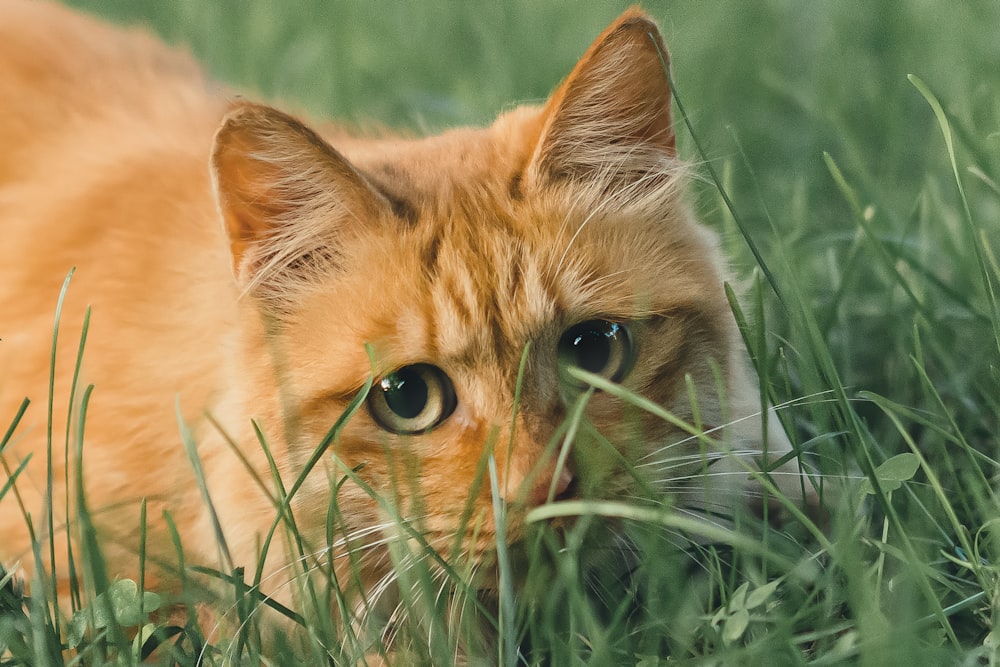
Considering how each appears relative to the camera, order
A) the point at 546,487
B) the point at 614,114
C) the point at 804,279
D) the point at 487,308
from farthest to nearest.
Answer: the point at 804,279, the point at 614,114, the point at 487,308, the point at 546,487

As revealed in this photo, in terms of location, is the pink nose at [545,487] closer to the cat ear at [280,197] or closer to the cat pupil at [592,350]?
the cat pupil at [592,350]

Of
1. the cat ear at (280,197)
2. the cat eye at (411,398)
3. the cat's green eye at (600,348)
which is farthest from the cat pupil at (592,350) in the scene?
the cat ear at (280,197)

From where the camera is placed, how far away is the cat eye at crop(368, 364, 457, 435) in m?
1.46

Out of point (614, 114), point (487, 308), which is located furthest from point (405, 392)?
point (614, 114)

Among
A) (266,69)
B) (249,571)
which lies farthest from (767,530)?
(266,69)

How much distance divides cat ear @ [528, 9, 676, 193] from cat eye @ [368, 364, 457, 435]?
0.37 m

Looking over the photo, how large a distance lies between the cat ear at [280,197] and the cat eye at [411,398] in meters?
0.25

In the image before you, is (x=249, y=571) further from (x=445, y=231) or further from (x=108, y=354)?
(x=445, y=231)

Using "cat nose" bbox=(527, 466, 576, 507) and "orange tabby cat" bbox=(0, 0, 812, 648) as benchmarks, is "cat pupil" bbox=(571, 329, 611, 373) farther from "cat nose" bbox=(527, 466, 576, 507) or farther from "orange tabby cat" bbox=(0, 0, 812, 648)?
"cat nose" bbox=(527, 466, 576, 507)

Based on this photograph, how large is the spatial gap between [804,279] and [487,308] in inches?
34.9

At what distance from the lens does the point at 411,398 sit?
4.81 feet

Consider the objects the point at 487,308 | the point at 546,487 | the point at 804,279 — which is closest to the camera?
the point at 546,487

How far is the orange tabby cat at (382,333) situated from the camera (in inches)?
55.9

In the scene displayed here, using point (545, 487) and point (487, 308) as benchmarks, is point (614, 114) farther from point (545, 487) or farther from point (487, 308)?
point (545, 487)
